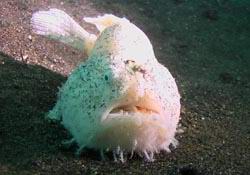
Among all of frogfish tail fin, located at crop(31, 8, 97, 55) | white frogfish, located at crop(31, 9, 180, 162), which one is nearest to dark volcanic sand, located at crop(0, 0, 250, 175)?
white frogfish, located at crop(31, 9, 180, 162)

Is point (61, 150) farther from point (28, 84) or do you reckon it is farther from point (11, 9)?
point (11, 9)

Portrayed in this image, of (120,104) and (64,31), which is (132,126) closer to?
(120,104)

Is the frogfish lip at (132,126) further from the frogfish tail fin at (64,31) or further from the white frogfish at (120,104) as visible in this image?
→ the frogfish tail fin at (64,31)

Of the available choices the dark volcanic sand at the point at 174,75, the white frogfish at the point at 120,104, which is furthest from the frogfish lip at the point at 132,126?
the dark volcanic sand at the point at 174,75

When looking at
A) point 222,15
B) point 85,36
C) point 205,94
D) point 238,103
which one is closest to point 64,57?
point 85,36

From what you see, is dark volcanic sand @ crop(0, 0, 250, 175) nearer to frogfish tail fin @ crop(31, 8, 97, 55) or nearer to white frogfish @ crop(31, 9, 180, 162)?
white frogfish @ crop(31, 9, 180, 162)

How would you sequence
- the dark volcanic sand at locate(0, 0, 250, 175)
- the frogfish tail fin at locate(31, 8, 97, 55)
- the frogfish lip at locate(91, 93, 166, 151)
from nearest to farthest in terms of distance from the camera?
the frogfish lip at locate(91, 93, 166, 151) < the dark volcanic sand at locate(0, 0, 250, 175) < the frogfish tail fin at locate(31, 8, 97, 55)
